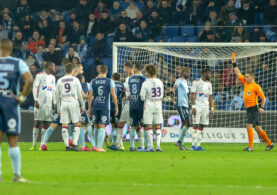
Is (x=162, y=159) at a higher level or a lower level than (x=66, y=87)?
lower

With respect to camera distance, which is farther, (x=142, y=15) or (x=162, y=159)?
(x=142, y=15)

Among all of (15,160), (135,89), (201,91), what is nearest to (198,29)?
(201,91)

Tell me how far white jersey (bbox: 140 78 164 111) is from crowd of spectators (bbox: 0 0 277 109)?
6953mm

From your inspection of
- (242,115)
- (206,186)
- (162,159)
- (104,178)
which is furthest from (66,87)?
(242,115)

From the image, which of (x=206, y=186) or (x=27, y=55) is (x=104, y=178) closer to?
(x=206, y=186)

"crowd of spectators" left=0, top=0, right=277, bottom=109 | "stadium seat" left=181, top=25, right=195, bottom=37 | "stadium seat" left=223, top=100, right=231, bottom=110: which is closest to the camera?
"stadium seat" left=223, top=100, right=231, bottom=110

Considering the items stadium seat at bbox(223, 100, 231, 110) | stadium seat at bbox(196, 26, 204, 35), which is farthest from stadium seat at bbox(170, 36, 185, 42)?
stadium seat at bbox(223, 100, 231, 110)

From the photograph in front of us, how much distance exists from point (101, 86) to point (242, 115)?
7.84m

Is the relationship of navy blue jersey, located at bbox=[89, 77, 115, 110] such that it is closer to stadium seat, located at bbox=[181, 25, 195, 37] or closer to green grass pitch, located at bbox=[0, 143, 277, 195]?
green grass pitch, located at bbox=[0, 143, 277, 195]

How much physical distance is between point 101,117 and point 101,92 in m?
0.62

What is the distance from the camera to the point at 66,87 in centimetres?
1476

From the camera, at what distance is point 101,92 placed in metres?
15.0

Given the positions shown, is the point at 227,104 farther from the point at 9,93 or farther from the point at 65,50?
the point at 9,93

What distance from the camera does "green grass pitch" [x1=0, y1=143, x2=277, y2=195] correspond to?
7.83 meters
